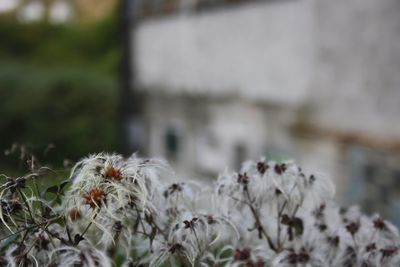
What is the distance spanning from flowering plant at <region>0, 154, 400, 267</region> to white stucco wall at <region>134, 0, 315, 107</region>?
5669 mm

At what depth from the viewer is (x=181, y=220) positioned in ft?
5.44

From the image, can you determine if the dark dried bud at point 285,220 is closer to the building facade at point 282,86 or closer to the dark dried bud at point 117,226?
the dark dried bud at point 117,226

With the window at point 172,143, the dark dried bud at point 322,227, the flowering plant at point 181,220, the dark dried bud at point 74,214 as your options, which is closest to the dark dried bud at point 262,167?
the flowering plant at point 181,220

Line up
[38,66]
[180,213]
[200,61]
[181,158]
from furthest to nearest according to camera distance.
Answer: [38,66]
[181,158]
[200,61]
[180,213]

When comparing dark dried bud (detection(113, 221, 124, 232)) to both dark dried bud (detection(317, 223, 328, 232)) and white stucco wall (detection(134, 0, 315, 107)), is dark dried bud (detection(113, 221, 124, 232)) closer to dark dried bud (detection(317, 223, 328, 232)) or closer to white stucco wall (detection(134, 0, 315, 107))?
dark dried bud (detection(317, 223, 328, 232))

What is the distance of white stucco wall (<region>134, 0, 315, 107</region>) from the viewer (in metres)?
7.66

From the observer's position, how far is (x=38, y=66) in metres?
21.2

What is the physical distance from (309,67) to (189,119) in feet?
11.2

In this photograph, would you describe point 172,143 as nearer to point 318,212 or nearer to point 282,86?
point 282,86

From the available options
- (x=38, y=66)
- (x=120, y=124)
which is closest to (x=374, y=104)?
(x=120, y=124)

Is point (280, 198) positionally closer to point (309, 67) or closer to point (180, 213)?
point (180, 213)

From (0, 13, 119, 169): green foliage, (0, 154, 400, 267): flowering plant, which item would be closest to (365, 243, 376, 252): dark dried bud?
(0, 154, 400, 267): flowering plant

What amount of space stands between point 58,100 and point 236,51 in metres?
9.43

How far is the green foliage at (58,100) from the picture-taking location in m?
15.9
